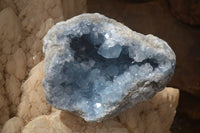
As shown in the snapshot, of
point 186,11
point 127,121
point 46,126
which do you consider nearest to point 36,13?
point 46,126

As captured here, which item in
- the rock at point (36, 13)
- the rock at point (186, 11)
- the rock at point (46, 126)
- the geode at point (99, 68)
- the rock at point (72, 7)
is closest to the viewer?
the geode at point (99, 68)

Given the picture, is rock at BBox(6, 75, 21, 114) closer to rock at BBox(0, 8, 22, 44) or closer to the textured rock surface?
the textured rock surface

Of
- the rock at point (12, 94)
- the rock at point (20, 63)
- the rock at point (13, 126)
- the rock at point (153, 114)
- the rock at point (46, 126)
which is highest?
the rock at point (20, 63)

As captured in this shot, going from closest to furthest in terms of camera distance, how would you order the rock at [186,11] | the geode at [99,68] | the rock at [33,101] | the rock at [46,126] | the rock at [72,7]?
the geode at [99,68] → the rock at [46,126] → the rock at [33,101] → the rock at [72,7] → the rock at [186,11]

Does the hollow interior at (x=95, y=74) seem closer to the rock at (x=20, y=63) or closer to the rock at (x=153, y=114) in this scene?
the rock at (x=153, y=114)

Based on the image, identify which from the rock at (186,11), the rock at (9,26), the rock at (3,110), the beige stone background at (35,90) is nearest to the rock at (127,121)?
the beige stone background at (35,90)

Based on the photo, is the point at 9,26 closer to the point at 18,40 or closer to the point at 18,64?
the point at 18,40
